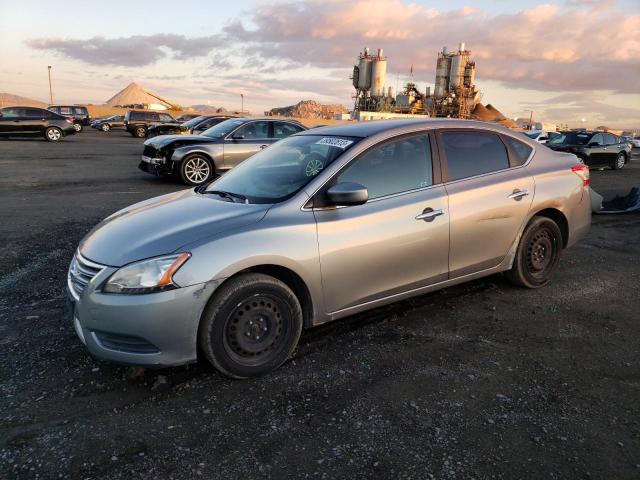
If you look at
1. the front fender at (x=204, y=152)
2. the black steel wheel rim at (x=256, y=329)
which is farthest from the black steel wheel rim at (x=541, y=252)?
the front fender at (x=204, y=152)

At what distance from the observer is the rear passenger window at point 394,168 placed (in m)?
3.82

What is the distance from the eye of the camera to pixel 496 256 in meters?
4.56

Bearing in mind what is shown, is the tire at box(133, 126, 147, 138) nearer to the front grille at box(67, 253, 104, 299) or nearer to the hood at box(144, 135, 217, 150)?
the hood at box(144, 135, 217, 150)

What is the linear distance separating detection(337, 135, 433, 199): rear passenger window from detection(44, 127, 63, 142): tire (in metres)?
27.5

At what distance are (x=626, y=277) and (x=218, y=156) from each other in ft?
29.0

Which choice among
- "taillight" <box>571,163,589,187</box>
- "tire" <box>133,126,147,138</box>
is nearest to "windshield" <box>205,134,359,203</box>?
"taillight" <box>571,163,589,187</box>

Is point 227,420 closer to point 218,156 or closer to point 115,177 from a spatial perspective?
point 218,156

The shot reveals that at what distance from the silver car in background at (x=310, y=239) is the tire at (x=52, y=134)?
86.3 feet

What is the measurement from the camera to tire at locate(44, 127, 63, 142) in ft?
86.9

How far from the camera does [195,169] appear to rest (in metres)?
11.8

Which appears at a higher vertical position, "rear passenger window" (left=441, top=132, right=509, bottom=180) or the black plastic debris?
"rear passenger window" (left=441, top=132, right=509, bottom=180)

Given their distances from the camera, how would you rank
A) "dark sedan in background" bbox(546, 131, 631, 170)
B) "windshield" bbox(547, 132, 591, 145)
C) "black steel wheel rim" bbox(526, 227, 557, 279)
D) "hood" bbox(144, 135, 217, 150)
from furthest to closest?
"windshield" bbox(547, 132, 591, 145), "dark sedan in background" bbox(546, 131, 631, 170), "hood" bbox(144, 135, 217, 150), "black steel wheel rim" bbox(526, 227, 557, 279)

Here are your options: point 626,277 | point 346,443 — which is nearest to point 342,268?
point 346,443

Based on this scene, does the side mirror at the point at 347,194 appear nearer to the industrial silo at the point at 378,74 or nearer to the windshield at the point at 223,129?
the windshield at the point at 223,129
